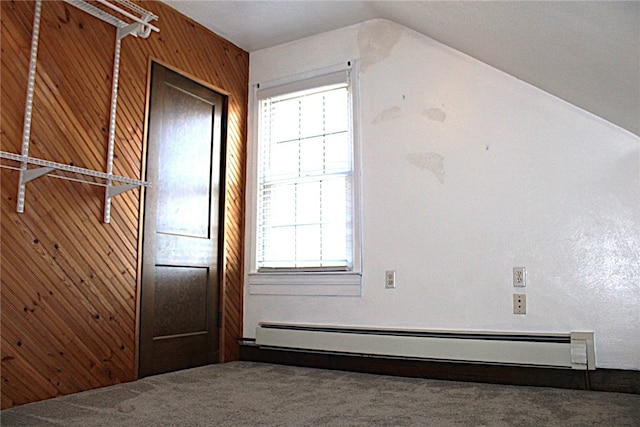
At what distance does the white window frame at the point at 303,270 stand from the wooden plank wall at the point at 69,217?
0.90 m

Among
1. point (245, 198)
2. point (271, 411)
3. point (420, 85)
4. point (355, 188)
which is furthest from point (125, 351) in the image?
point (420, 85)

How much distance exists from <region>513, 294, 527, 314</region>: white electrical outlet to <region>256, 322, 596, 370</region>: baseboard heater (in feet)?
0.46

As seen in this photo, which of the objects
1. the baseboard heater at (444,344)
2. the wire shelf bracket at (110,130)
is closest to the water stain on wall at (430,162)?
the baseboard heater at (444,344)

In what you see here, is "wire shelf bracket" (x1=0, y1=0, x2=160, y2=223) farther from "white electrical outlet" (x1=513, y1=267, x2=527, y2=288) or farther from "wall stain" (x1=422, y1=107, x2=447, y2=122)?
"white electrical outlet" (x1=513, y1=267, x2=527, y2=288)

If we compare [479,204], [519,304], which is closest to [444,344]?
[519,304]

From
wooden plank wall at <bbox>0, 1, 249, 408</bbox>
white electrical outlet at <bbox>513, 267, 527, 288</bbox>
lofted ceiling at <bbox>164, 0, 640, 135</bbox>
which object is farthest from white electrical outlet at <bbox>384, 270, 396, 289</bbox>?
wooden plank wall at <bbox>0, 1, 249, 408</bbox>

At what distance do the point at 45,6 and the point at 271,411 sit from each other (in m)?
2.43

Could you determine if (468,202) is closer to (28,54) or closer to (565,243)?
(565,243)

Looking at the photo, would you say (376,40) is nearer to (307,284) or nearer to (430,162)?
(430,162)

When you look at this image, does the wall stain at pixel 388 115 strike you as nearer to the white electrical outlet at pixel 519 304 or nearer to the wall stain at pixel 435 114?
the wall stain at pixel 435 114

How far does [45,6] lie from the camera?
9.62ft

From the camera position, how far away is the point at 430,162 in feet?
11.7

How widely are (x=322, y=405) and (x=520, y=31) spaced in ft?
6.71

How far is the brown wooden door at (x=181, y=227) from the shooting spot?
3457mm
